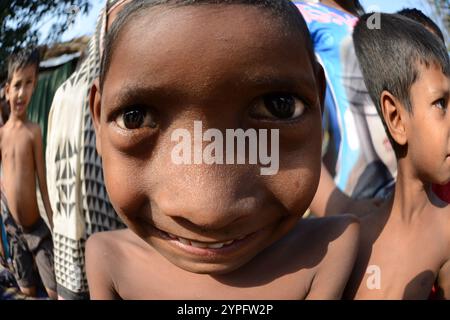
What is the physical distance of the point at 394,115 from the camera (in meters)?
0.75

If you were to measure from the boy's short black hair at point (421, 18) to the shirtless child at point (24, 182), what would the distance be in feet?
2.05

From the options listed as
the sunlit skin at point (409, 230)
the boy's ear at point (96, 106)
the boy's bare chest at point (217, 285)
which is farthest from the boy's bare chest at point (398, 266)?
the boy's ear at point (96, 106)

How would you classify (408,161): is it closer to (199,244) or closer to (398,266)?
(398,266)

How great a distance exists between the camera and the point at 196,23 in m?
0.57

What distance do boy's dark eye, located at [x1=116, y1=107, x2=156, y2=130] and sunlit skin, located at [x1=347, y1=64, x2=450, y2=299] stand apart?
0.39 metres

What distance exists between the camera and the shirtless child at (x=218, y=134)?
57 cm

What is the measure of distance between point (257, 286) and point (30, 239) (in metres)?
0.45

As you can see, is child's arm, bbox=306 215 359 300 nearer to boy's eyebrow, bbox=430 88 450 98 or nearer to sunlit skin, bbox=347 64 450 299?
sunlit skin, bbox=347 64 450 299

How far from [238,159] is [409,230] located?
35 centimetres

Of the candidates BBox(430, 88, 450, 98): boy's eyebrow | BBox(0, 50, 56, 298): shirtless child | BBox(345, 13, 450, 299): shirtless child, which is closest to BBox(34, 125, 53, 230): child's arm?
BBox(0, 50, 56, 298): shirtless child

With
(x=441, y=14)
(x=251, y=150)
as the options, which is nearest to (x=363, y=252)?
(x=251, y=150)

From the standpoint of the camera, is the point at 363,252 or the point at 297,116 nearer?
the point at 297,116

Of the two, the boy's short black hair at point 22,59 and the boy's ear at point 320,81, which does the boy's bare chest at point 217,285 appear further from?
the boy's short black hair at point 22,59

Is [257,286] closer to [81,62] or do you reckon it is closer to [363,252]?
[363,252]
